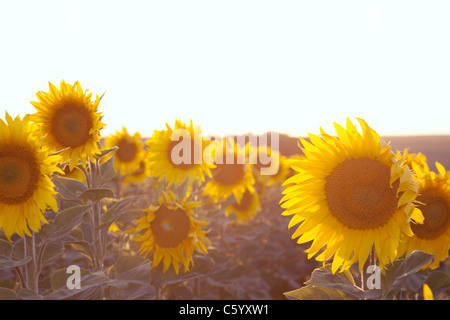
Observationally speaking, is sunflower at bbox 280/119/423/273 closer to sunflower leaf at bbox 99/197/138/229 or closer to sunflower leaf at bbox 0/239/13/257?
sunflower leaf at bbox 99/197/138/229

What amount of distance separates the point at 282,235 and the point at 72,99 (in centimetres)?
479

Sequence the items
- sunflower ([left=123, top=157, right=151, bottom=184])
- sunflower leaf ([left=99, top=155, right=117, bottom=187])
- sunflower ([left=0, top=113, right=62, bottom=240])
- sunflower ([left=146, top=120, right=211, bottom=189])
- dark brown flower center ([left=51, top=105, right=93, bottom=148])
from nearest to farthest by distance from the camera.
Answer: sunflower ([left=0, top=113, right=62, bottom=240]) < dark brown flower center ([left=51, top=105, right=93, bottom=148]) < sunflower leaf ([left=99, top=155, right=117, bottom=187]) < sunflower ([left=146, top=120, right=211, bottom=189]) < sunflower ([left=123, top=157, right=151, bottom=184])

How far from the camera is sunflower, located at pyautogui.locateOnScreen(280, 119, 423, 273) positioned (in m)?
1.76

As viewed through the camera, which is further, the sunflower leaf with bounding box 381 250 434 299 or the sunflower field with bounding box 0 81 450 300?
the sunflower field with bounding box 0 81 450 300

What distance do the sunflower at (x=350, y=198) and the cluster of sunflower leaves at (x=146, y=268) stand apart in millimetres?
123

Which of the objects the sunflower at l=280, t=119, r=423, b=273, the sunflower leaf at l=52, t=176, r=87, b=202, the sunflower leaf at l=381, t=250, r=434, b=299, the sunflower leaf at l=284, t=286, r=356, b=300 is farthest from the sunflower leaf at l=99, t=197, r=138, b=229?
the sunflower leaf at l=381, t=250, r=434, b=299

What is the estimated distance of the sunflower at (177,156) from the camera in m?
4.14

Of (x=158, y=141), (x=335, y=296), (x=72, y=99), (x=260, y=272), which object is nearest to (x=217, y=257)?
(x=158, y=141)

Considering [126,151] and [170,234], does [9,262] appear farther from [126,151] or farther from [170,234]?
[126,151]

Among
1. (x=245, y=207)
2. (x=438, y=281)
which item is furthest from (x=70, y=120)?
(x=245, y=207)

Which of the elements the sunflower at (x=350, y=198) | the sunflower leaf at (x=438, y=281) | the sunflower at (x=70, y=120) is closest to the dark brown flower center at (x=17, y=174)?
the sunflower at (x=70, y=120)

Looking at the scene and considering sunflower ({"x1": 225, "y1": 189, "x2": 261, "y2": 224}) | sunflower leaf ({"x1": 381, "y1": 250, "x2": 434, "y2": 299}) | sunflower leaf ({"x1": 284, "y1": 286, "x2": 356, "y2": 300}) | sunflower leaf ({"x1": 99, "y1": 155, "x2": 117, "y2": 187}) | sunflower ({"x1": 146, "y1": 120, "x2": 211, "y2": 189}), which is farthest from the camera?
sunflower ({"x1": 225, "y1": 189, "x2": 261, "y2": 224})
